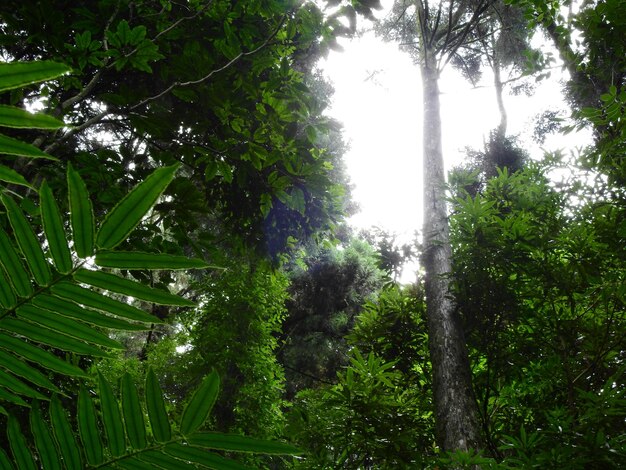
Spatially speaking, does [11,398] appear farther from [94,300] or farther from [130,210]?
[130,210]

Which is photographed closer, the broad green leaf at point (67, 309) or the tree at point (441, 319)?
the broad green leaf at point (67, 309)

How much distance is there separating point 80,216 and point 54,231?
3 cm

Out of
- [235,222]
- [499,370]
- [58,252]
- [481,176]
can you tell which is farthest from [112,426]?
[481,176]

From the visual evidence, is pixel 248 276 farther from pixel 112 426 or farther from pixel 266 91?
pixel 112 426

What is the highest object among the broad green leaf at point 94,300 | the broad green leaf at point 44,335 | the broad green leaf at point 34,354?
the broad green leaf at point 94,300

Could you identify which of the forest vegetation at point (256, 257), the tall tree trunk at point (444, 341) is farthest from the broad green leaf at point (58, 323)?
the tall tree trunk at point (444, 341)

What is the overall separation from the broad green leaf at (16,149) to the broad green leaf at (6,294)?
12 cm

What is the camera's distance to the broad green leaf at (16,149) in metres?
0.39

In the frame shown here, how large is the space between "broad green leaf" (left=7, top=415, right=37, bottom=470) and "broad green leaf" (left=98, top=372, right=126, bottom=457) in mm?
89

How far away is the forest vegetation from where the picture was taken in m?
0.43

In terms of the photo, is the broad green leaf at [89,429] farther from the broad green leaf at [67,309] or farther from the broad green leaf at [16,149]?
the broad green leaf at [16,149]

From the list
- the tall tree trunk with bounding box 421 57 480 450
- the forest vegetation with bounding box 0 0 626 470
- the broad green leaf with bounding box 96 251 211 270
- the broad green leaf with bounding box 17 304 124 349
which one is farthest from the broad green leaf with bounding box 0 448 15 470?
the tall tree trunk with bounding box 421 57 480 450

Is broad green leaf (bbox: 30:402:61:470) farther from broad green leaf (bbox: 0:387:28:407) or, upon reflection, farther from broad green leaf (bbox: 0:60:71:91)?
broad green leaf (bbox: 0:60:71:91)

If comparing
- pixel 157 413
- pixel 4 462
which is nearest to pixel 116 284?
pixel 157 413
